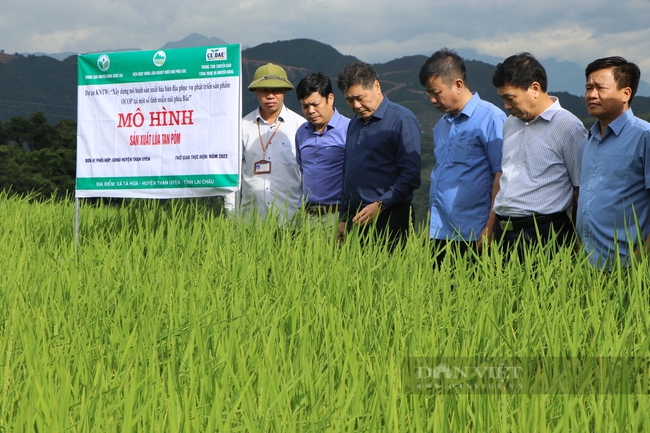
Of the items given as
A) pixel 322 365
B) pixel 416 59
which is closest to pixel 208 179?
pixel 322 365

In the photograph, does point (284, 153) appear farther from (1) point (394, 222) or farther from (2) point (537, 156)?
(2) point (537, 156)

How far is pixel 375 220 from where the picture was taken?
150 inches

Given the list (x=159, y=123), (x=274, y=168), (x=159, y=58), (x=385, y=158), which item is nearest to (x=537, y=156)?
(x=385, y=158)

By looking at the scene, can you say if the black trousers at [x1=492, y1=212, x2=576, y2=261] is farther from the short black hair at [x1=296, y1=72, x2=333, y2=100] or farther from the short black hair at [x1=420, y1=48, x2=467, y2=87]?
the short black hair at [x1=296, y1=72, x2=333, y2=100]

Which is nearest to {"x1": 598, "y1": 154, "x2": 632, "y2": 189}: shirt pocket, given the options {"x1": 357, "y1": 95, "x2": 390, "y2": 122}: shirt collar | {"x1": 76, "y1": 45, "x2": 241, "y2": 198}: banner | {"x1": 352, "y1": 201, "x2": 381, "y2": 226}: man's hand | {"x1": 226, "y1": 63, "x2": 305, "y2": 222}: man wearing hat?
{"x1": 352, "y1": 201, "x2": 381, "y2": 226}: man's hand

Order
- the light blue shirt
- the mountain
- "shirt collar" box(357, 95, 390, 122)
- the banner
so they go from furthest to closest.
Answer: the mountain
the banner
"shirt collar" box(357, 95, 390, 122)
the light blue shirt

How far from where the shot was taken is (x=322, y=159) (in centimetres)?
426

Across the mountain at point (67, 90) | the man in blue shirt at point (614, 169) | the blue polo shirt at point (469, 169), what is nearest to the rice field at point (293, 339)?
the man in blue shirt at point (614, 169)

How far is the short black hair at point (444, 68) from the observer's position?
358 cm

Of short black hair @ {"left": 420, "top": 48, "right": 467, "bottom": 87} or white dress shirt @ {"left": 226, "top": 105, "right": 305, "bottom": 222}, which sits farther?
white dress shirt @ {"left": 226, "top": 105, "right": 305, "bottom": 222}

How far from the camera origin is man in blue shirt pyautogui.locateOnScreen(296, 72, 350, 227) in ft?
13.6

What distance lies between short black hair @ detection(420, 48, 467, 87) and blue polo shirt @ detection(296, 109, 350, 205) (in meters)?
0.82

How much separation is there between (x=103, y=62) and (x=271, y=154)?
1328 mm

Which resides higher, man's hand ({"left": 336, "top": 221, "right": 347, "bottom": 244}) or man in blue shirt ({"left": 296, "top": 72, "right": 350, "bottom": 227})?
man in blue shirt ({"left": 296, "top": 72, "right": 350, "bottom": 227})
